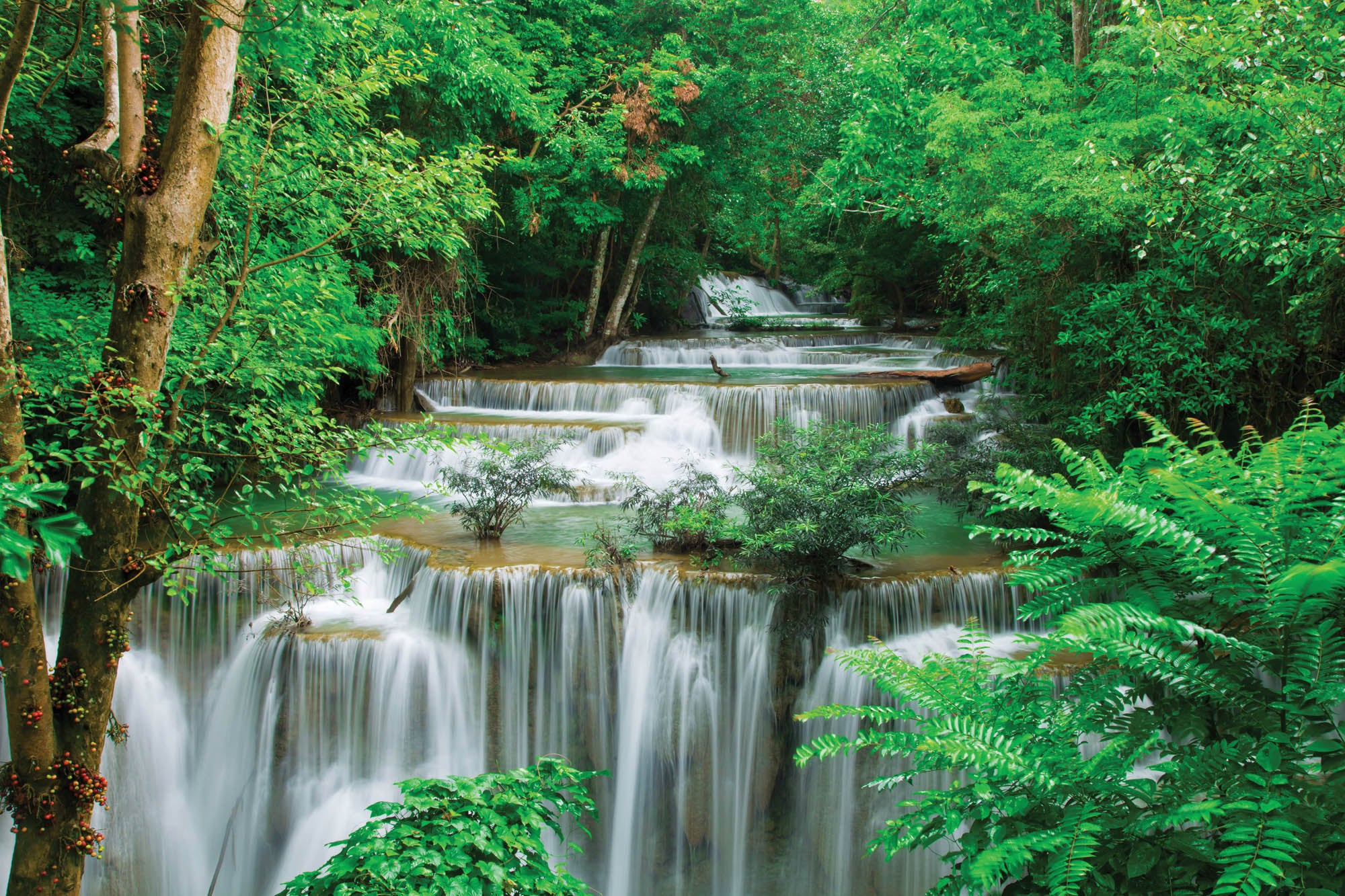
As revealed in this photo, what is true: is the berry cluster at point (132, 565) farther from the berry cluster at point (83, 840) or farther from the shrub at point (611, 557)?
the shrub at point (611, 557)

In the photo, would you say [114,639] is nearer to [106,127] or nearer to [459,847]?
[459,847]

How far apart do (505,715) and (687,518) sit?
7.87 feet

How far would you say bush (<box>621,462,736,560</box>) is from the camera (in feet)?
25.8

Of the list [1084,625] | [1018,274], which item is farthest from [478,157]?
[1018,274]

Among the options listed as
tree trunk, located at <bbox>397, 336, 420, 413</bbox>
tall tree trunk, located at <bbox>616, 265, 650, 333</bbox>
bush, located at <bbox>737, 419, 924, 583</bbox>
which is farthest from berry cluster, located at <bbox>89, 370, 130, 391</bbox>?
tall tree trunk, located at <bbox>616, 265, 650, 333</bbox>

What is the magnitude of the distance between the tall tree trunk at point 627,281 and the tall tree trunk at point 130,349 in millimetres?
14963

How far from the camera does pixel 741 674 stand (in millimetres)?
7266

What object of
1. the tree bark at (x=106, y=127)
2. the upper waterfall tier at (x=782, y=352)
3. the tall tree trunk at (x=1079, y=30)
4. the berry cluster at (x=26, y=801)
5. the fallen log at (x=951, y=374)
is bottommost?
the berry cluster at (x=26, y=801)

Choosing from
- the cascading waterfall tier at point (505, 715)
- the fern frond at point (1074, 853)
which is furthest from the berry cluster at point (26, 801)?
the fern frond at point (1074, 853)

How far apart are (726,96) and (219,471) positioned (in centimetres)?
1232

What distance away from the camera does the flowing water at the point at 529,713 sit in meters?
7.09

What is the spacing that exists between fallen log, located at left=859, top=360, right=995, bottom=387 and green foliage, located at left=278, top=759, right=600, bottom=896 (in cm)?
1137

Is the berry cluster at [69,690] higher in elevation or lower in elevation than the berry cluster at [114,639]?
lower

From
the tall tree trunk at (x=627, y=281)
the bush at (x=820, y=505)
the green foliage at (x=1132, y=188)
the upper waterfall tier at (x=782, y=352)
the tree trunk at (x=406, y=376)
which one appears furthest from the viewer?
the tall tree trunk at (x=627, y=281)
